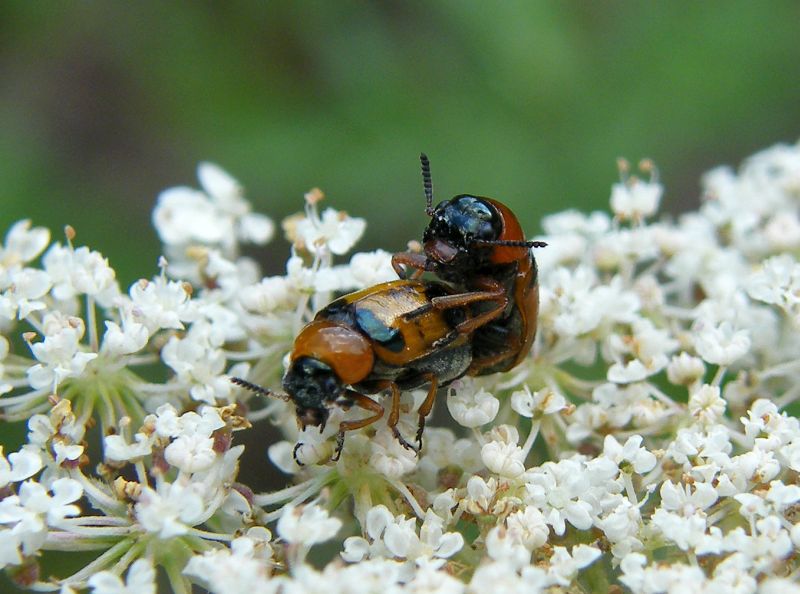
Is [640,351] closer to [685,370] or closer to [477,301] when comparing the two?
[685,370]

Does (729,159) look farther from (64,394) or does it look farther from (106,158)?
(64,394)

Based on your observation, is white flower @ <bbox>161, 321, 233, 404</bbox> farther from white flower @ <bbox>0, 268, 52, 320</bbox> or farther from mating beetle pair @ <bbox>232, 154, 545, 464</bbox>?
white flower @ <bbox>0, 268, 52, 320</bbox>

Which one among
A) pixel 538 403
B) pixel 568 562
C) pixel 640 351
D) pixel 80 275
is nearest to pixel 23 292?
pixel 80 275

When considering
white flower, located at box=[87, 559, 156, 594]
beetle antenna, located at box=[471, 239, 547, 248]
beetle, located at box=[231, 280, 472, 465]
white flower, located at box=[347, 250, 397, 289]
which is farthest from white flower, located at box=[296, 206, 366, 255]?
white flower, located at box=[87, 559, 156, 594]

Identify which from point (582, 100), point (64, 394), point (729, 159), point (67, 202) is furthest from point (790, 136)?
point (64, 394)

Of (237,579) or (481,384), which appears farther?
(481,384)

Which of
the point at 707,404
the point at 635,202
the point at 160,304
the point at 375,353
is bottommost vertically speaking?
the point at 375,353

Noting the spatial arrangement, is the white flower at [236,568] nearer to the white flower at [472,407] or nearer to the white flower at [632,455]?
the white flower at [472,407]
